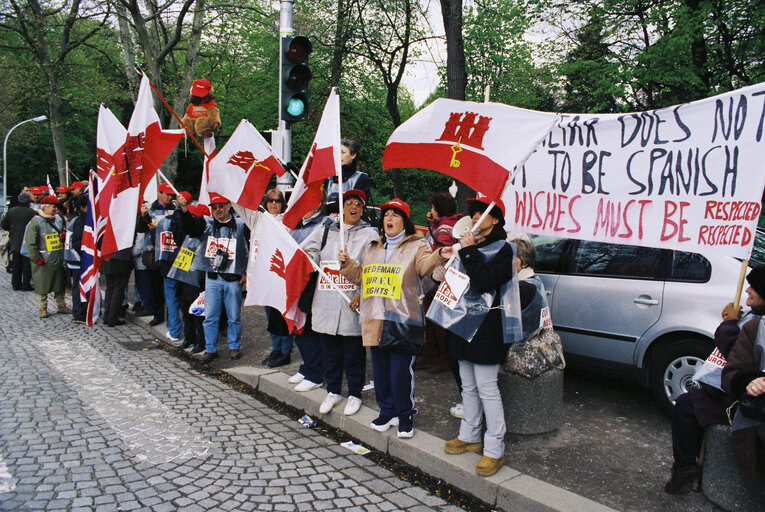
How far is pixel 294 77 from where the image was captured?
6980 mm

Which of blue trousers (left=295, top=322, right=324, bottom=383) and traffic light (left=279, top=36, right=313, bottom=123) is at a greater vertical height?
traffic light (left=279, top=36, right=313, bottom=123)

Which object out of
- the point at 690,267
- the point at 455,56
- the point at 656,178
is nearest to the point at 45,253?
the point at 455,56

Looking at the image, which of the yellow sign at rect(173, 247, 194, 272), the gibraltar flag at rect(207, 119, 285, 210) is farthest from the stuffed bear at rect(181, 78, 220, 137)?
the yellow sign at rect(173, 247, 194, 272)

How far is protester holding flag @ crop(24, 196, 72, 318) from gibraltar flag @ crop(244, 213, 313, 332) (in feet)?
17.4

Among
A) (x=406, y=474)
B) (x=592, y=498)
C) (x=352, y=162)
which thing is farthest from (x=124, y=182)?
(x=592, y=498)

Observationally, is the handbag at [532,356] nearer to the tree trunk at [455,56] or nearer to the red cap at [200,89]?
the red cap at [200,89]

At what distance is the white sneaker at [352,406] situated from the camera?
4.82 m

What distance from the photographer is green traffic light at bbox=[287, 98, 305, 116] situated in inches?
276

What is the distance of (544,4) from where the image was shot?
1458cm

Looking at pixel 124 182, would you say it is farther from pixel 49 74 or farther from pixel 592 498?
pixel 49 74

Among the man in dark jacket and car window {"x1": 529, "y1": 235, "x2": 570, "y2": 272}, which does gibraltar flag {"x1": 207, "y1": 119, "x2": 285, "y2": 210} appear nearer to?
car window {"x1": 529, "y1": 235, "x2": 570, "y2": 272}

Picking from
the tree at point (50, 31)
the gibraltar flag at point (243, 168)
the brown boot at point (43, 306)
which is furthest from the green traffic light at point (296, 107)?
the tree at point (50, 31)

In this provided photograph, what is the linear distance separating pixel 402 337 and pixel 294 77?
→ 161 inches

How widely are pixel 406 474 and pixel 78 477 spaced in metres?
2.19
